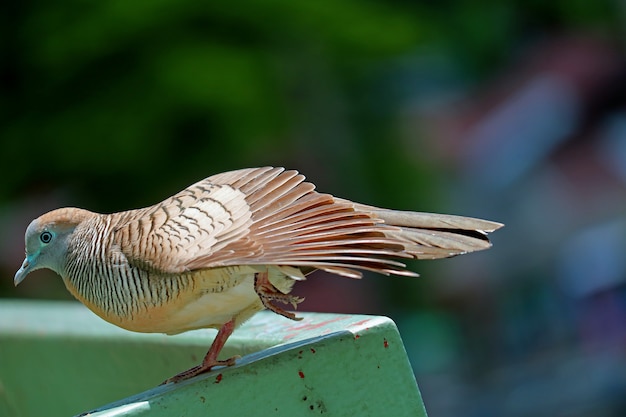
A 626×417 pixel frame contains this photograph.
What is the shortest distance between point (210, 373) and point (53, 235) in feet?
2.90

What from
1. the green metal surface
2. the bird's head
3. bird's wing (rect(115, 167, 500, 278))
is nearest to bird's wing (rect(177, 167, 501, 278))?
bird's wing (rect(115, 167, 500, 278))

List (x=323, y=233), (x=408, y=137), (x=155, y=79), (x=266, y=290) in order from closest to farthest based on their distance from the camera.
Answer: (x=323, y=233), (x=266, y=290), (x=155, y=79), (x=408, y=137)

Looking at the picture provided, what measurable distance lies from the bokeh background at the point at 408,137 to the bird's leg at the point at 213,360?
3.60 metres

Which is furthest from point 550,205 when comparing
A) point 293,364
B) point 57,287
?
point 293,364

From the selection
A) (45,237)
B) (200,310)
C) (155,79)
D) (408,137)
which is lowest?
(200,310)

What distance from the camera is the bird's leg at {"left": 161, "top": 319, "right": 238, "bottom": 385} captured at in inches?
110

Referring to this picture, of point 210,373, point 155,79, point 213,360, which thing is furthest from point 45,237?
point 155,79

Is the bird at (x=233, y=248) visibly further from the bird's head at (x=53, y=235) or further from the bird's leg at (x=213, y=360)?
the bird's head at (x=53, y=235)

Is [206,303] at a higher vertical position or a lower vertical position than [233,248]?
lower

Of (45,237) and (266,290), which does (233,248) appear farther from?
(45,237)

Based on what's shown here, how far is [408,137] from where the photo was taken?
8844 millimetres

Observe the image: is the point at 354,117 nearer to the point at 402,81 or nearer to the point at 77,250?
the point at 402,81

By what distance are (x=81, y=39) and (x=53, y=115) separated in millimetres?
553

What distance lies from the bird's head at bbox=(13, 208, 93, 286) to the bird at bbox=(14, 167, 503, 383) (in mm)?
107
